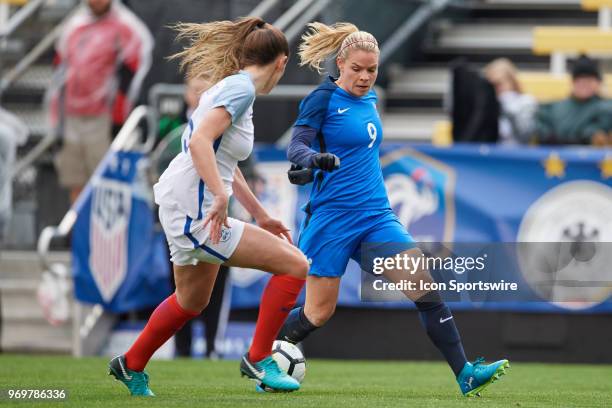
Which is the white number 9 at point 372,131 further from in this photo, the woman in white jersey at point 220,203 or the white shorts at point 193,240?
the white shorts at point 193,240

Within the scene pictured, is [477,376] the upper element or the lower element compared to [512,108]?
lower

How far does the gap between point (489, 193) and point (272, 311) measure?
188 inches

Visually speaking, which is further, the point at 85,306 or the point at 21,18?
the point at 21,18

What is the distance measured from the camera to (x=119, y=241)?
12.5 meters

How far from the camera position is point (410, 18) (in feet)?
54.4

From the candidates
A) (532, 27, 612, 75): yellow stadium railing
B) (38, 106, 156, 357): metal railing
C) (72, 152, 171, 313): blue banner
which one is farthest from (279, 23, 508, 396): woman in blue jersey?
(532, 27, 612, 75): yellow stadium railing

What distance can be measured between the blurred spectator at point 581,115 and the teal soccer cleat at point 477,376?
17.1ft

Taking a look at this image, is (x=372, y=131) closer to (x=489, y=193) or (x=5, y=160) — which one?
(x=489, y=193)

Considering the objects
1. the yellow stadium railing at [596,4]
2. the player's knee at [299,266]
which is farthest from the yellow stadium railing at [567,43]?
the player's knee at [299,266]

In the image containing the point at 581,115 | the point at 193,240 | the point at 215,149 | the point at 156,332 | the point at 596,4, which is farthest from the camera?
the point at 596,4

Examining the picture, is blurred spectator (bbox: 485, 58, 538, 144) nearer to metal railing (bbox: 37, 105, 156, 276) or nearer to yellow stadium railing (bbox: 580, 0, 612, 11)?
yellow stadium railing (bbox: 580, 0, 612, 11)

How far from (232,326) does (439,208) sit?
2.14m

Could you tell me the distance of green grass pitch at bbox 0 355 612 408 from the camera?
23.6 feet

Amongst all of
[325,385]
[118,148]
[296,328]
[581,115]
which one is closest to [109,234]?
[118,148]
